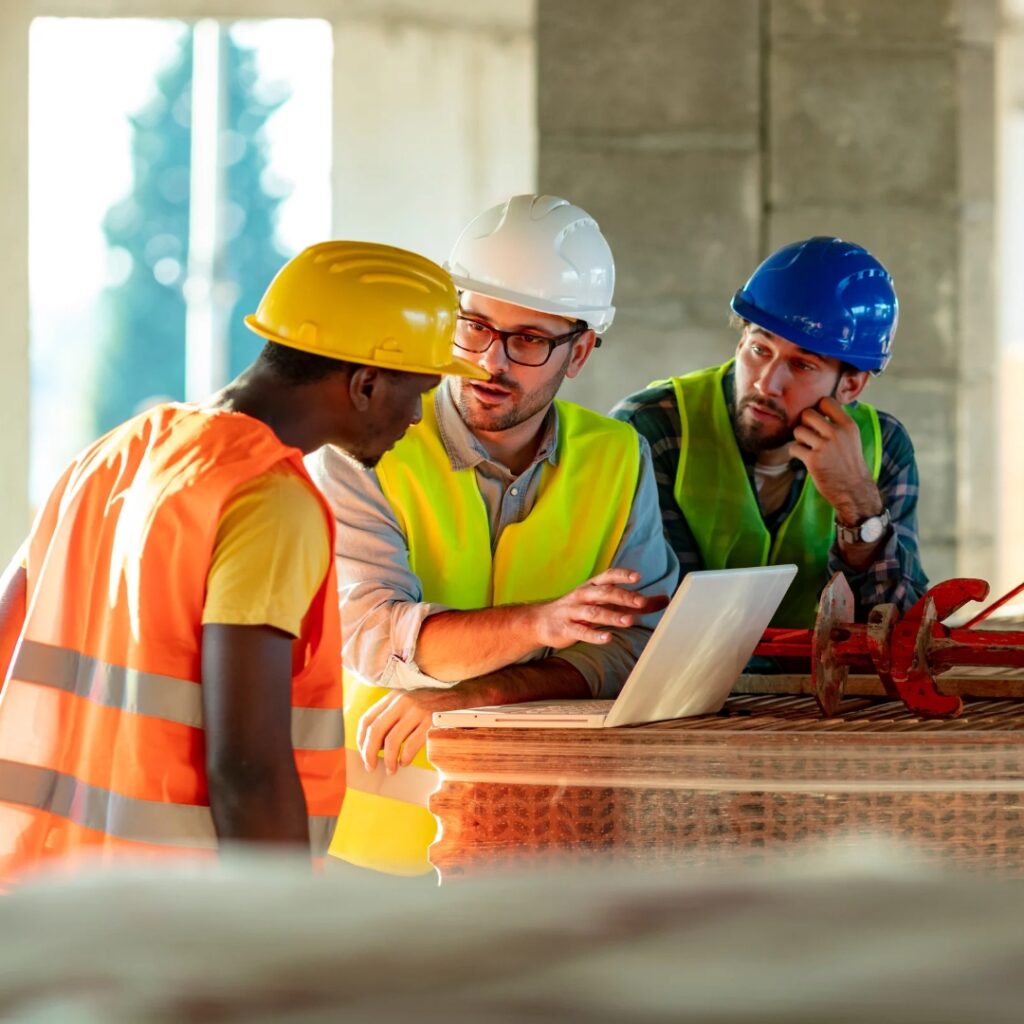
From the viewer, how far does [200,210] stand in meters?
18.7

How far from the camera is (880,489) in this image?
3926 millimetres

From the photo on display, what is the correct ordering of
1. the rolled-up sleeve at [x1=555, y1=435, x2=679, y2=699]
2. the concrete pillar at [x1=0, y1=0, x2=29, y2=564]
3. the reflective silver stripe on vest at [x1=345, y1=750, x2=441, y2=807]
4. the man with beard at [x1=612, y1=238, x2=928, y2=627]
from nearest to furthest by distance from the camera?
the reflective silver stripe on vest at [x1=345, y1=750, x2=441, y2=807] < the rolled-up sleeve at [x1=555, y1=435, x2=679, y2=699] < the man with beard at [x1=612, y1=238, x2=928, y2=627] < the concrete pillar at [x1=0, y1=0, x2=29, y2=564]

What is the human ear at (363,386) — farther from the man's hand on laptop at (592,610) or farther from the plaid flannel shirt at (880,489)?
the plaid flannel shirt at (880,489)

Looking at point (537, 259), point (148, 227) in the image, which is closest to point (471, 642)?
point (537, 259)

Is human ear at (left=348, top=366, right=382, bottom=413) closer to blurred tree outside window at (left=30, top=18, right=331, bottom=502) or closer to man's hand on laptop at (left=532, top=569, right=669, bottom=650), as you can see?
man's hand on laptop at (left=532, top=569, right=669, bottom=650)

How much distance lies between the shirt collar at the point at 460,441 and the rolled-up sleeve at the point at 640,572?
0.20 m

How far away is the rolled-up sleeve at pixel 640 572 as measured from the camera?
2.93 meters

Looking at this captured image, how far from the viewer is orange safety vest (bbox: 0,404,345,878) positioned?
1999 millimetres

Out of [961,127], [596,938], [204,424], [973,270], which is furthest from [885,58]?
[596,938]

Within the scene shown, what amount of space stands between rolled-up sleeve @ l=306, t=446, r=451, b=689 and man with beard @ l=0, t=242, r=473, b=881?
0.62 meters

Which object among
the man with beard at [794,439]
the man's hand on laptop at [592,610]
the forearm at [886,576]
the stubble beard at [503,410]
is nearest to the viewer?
the man's hand on laptop at [592,610]

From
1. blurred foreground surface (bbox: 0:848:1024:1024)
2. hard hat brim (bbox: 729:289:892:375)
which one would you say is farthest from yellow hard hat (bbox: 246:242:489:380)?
blurred foreground surface (bbox: 0:848:1024:1024)

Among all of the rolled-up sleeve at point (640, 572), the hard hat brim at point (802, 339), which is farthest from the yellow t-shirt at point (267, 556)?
the hard hat brim at point (802, 339)

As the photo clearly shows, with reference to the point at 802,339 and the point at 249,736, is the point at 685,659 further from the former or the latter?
the point at 802,339
